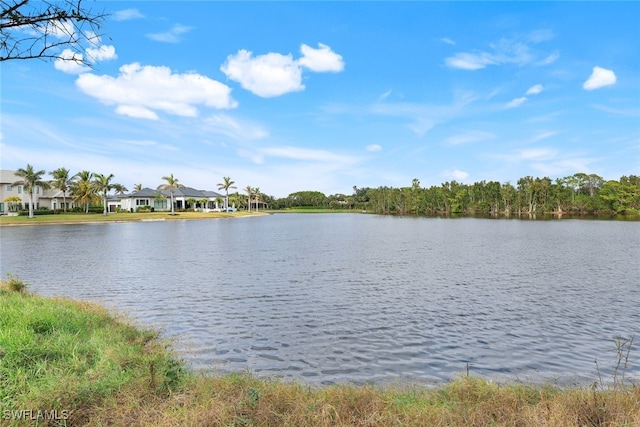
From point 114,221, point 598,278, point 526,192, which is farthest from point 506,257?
point 526,192

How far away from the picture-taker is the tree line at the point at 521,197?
116 metres

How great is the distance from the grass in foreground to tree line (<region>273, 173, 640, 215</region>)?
439 ft

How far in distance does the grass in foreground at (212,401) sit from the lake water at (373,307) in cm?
266

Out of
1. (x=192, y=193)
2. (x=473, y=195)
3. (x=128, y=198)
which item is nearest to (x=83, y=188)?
(x=128, y=198)

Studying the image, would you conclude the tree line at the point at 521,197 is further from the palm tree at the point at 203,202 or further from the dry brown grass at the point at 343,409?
the dry brown grass at the point at 343,409

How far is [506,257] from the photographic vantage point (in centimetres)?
2861

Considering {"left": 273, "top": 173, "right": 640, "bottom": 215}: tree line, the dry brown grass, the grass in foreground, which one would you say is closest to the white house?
{"left": 273, "top": 173, "right": 640, "bottom": 215}: tree line

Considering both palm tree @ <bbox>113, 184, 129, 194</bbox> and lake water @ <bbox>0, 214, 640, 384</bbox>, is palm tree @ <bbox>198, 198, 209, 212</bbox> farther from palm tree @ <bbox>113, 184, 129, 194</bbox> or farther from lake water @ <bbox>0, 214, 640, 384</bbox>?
lake water @ <bbox>0, 214, 640, 384</bbox>

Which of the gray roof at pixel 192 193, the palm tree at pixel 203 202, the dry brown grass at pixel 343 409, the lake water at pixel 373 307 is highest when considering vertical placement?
the gray roof at pixel 192 193

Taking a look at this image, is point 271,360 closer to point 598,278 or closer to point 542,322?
point 542,322

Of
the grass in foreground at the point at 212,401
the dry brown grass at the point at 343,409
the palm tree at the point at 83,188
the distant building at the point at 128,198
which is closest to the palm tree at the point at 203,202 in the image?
the distant building at the point at 128,198

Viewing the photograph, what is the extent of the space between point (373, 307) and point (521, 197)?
131827 millimetres

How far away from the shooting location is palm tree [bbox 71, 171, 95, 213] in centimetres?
8688

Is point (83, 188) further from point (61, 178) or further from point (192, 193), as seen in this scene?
point (192, 193)
